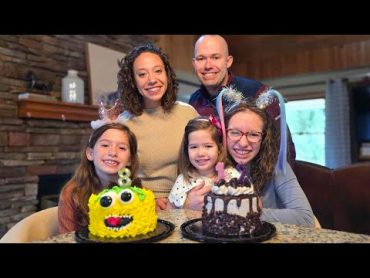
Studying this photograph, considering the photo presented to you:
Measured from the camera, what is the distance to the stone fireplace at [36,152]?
8.31ft

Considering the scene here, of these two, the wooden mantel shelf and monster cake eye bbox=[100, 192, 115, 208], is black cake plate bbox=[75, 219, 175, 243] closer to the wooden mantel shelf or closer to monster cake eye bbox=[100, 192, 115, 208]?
monster cake eye bbox=[100, 192, 115, 208]

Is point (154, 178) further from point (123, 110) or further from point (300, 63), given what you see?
point (300, 63)

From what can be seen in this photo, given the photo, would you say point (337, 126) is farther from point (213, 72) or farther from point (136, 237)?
point (136, 237)

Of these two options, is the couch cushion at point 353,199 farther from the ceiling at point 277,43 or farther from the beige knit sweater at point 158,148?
the ceiling at point 277,43

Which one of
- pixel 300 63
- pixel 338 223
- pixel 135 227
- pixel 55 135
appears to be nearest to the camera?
pixel 135 227

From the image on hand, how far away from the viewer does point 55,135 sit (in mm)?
2869

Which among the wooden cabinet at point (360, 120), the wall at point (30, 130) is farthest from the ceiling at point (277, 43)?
the wall at point (30, 130)

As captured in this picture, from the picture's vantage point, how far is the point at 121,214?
0.88 metres

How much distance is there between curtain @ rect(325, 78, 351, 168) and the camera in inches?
169

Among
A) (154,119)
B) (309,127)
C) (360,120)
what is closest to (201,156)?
(154,119)

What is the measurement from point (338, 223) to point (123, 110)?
1.29 metres

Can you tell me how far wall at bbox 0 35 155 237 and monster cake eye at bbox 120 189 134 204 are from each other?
77.8 inches
